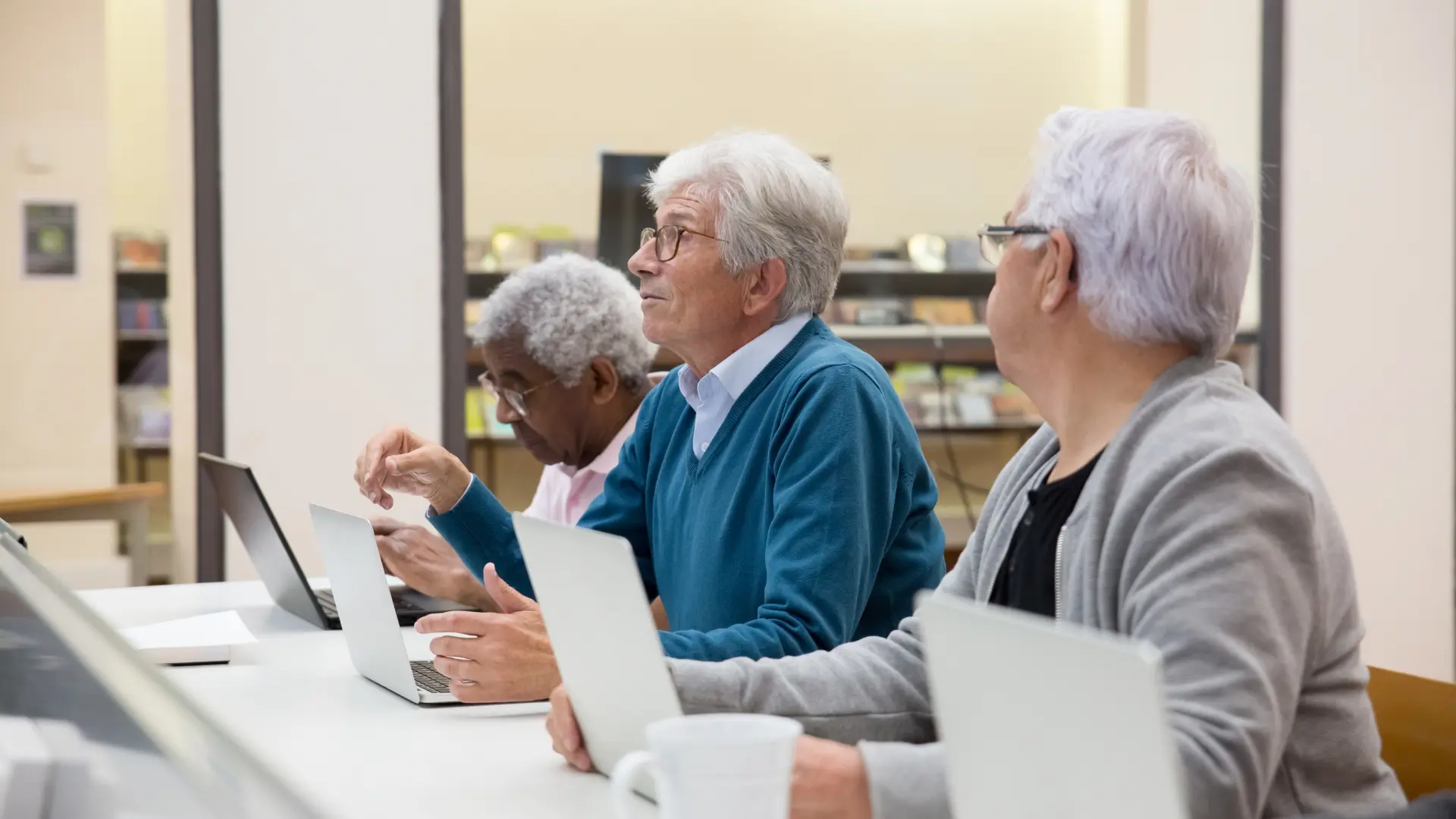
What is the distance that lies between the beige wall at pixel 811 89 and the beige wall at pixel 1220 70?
160mm

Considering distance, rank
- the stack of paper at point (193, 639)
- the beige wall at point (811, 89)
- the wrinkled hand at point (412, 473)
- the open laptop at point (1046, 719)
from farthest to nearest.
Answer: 1. the beige wall at point (811, 89)
2. the wrinkled hand at point (412, 473)
3. the stack of paper at point (193, 639)
4. the open laptop at point (1046, 719)

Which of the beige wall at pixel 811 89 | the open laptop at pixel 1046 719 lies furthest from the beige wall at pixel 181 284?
the open laptop at pixel 1046 719

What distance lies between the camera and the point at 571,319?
2.53 m

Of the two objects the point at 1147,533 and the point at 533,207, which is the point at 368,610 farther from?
the point at 533,207

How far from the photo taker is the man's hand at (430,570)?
2.18 m

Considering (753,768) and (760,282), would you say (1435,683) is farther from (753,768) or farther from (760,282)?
(760,282)

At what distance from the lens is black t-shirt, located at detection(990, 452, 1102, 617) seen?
4.02ft

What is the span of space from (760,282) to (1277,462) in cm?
103

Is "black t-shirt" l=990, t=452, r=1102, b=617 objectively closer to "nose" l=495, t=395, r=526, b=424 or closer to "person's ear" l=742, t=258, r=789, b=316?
"person's ear" l=742, t=258, r=789, b=316

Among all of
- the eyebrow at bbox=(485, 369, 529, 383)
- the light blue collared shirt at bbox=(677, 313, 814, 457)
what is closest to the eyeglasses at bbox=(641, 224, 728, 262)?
the light blue collared shirt at bbox=(677, 313, 814, 457)

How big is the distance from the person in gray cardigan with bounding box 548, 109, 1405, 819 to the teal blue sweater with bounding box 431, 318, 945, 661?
0.20 meters

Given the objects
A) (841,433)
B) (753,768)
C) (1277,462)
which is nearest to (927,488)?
(841,433)

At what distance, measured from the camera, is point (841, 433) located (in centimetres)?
166

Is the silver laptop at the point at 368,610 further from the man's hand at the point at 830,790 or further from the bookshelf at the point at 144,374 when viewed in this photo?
the bookshelf at the point at 144,374
